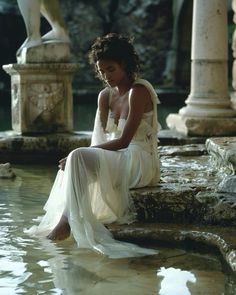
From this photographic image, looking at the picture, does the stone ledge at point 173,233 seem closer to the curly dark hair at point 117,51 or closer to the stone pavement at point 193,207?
the stone pavement at point 193,207

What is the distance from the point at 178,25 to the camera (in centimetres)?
2119

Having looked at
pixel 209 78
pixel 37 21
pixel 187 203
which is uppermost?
pixel 37 21

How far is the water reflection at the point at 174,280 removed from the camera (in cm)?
364

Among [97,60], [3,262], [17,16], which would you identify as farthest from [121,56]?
[17,16]

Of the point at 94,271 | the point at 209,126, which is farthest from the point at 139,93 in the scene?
the point at 209,126

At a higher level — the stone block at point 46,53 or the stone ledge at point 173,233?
the stone block at point 46,53

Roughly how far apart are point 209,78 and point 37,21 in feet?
6.74

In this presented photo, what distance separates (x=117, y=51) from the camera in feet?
15.1

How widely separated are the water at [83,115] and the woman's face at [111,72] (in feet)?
27.2

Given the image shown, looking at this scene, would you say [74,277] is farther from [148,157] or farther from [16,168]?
[16,168]

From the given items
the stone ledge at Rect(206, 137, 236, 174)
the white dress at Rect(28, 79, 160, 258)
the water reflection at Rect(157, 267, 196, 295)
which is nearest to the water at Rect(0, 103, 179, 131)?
the stone ledge at Rect(206, 137, 236, 174)

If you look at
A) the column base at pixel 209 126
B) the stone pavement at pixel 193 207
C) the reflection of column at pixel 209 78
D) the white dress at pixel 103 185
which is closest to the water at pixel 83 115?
the reflection of column at pixel 209 78

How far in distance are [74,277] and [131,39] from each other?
1646mm

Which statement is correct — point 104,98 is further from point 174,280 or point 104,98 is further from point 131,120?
point 174,280
